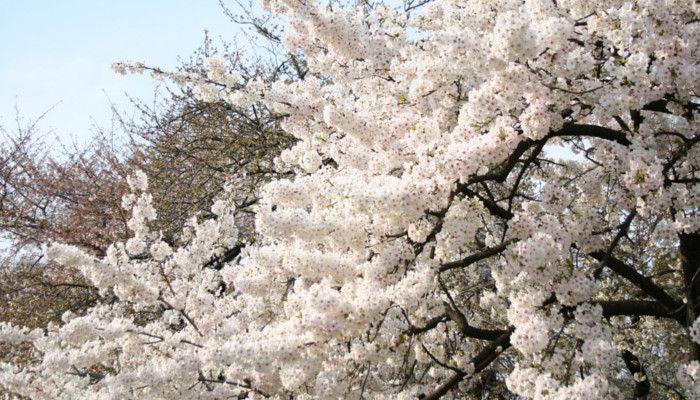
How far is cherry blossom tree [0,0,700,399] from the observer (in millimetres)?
3838

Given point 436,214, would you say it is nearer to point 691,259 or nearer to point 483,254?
point 483,254

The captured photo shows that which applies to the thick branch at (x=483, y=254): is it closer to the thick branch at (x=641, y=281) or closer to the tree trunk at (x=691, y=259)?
the thick branch at (x=641, y=281)

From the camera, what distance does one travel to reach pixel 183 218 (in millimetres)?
10406

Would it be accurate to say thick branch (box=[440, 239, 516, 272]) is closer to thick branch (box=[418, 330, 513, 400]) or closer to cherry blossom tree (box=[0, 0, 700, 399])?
cherry blossom tree (box=[0, 0, 700, 399])

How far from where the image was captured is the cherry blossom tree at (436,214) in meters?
3.84

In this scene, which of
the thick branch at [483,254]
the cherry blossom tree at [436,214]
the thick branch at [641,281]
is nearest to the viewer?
the cherry blossom tree at [436,214]

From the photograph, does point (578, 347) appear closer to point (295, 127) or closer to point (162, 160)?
point (295, 127)

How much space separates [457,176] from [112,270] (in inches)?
119

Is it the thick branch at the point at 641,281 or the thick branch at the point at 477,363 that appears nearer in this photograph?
the thick branch at the point at 477,363

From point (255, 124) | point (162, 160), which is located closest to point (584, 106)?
point (255, 124)

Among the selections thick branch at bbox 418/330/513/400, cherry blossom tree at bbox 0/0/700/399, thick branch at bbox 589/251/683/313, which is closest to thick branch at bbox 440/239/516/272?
cherry blossom tree at bbox 0/0/700/399

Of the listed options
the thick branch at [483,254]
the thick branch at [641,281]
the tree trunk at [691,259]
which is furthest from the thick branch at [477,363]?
the tree trunk at [691,259]

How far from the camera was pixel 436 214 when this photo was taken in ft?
13.6

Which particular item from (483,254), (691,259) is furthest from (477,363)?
(691,259)
